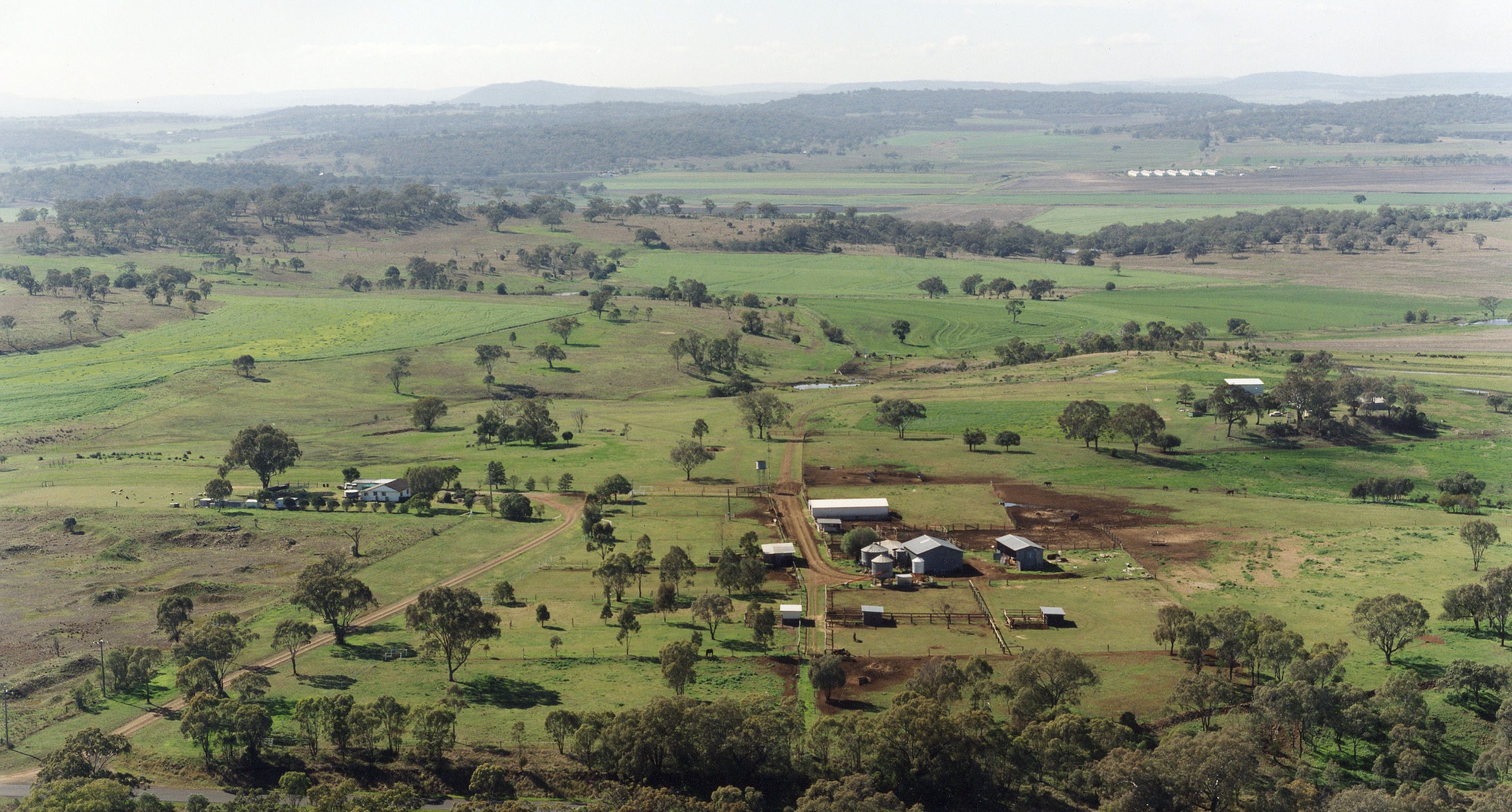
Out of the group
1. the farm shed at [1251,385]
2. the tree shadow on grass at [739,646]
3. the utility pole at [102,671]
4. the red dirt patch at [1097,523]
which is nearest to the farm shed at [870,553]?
the red dirt patch at [1097,523]

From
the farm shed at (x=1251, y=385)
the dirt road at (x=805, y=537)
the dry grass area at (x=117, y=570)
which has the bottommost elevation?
the dirt road at (x=805, y=537)

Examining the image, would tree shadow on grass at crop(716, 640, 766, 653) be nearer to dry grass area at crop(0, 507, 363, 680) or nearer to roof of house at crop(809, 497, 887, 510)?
roof of house at crop(809, 497, 887, 510)

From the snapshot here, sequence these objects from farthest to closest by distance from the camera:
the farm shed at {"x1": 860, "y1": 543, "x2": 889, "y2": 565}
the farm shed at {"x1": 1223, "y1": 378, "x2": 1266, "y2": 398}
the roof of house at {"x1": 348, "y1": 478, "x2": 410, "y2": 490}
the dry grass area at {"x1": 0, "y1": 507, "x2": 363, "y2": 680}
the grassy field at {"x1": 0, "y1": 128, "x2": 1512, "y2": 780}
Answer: the farm shed at {"x1": 1223, "y1": 378, "x2": 1266, "y2": 398}, the roof of house at {"x1": 348, "y1": 478, "x2": 410, "y2": 490}, the farm shed at {"x1": 860, "y1": 543, "x2": 889, "y2": 565}, the dry grass area at {"x1": 0, "y1": 507, "x2": 363, "y2": 680}, the grassy field at {"x1": 0, "y1": 128, "x2": 1512, "y2": 780}

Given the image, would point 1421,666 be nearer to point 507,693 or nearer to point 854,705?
point 854,705

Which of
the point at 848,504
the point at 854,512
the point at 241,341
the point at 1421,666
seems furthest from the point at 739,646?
the point at 241,341

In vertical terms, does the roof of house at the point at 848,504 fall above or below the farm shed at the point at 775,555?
above

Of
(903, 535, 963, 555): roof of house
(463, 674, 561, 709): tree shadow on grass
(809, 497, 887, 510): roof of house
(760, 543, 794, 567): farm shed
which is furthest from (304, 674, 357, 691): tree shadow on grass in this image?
(809, 497, 887, 510): roof of house

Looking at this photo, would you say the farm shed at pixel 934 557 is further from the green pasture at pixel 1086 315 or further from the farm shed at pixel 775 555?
the green pasture at pixel 1086 315
